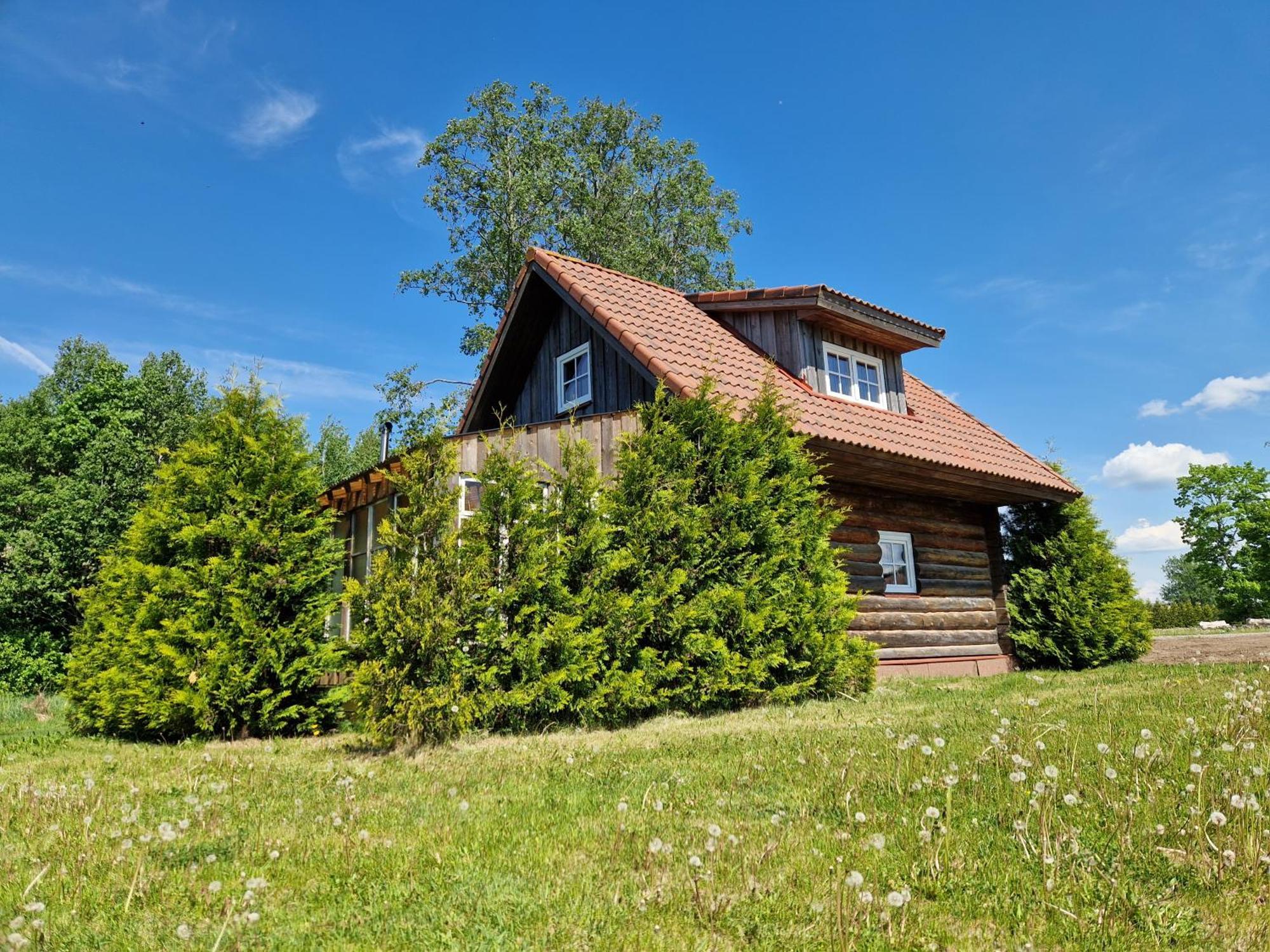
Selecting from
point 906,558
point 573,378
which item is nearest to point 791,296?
point 573,378

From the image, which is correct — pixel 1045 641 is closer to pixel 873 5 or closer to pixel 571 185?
pixel 873 5

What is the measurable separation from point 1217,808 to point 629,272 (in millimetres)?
24041

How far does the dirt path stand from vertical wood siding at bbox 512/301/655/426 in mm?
9870

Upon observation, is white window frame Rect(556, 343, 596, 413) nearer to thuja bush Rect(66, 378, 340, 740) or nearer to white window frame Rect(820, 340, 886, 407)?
white window frame Rect(820, 340, 886, 407)

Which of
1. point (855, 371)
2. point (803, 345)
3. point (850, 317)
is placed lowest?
point (855, 371)

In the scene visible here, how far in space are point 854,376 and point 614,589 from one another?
7.71 m

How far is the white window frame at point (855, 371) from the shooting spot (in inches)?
524

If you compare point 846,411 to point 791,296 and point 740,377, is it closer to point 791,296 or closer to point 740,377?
point 740,377

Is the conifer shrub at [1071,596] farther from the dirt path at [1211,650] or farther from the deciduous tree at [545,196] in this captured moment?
the deciduous tree at [545,196]

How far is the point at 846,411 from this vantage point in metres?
12.2

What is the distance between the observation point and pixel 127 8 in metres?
9.04

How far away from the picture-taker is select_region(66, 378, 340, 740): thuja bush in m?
7.52

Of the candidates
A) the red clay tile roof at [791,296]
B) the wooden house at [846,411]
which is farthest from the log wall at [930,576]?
the red clay tile roof at [791,296]

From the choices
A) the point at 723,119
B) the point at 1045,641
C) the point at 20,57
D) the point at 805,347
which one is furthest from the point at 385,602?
the point at 723,119
